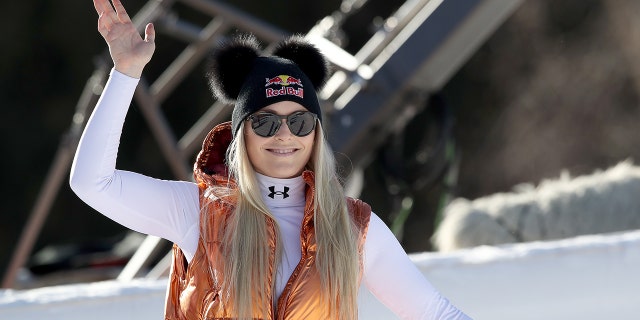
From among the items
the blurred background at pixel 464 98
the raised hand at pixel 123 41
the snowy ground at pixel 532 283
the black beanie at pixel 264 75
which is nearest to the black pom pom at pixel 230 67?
the black beanie at pixel 264 75

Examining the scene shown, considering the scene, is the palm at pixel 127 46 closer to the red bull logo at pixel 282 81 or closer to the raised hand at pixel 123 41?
the raised hand at pixel 123 41

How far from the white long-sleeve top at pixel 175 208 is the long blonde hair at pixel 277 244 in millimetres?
39

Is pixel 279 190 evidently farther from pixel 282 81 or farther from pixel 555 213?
pixel 555 213

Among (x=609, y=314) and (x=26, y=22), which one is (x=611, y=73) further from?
(x=609, y=314)

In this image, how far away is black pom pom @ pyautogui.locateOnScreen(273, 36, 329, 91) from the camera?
4.56ft

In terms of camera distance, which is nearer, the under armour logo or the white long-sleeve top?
the white long-sleeve top

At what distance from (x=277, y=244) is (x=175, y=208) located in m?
0.13

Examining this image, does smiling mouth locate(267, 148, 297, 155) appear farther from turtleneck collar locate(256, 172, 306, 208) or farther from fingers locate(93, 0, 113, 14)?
fingers locate(93, 0, 113, 14)

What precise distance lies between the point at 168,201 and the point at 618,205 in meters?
1.21

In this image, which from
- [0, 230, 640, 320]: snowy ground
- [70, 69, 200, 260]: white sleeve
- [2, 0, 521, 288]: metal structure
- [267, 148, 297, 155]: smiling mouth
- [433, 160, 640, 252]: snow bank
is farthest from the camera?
[2, 0, 521, 288]: metal structure

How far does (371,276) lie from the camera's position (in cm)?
134

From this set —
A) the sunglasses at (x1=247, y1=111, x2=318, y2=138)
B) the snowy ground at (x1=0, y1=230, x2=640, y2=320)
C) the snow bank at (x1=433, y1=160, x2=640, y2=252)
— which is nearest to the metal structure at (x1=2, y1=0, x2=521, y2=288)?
the snow bank at (x1=433, y1=160, x2=640, y2=252)

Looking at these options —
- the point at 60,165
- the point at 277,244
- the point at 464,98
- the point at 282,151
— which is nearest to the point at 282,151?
the point at 282,151

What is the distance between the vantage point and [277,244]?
50.3 inches
